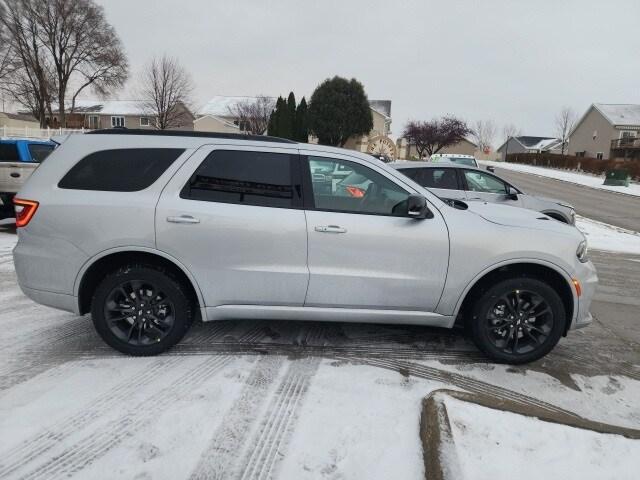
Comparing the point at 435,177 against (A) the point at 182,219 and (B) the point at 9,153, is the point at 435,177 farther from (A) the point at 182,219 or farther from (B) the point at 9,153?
(B) the point at 9,153

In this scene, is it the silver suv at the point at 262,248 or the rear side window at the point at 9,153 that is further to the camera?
the rear side window at the point at 9,153

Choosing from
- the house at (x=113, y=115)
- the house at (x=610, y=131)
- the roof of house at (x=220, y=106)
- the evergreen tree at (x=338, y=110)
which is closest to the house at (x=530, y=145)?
the house at (x=610, y=131)

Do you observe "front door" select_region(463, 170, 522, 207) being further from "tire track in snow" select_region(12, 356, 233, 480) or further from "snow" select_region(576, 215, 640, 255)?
"tire track in snow" select_region(12, 356, 233, 480)

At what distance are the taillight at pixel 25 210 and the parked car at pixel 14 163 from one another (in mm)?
5867

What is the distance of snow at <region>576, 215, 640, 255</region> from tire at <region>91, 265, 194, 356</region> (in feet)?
30.6

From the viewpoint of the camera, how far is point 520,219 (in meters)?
3.91

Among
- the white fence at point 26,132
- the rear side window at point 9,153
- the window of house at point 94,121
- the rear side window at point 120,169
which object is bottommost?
the rear side window at point 120,169

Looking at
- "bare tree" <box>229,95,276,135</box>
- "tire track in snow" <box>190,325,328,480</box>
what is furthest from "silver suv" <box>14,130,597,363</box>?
"bare tree" <box>229,95,276,135</box>

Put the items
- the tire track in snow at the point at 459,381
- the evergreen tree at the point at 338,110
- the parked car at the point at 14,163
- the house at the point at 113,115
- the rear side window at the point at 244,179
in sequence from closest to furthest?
the tire track in snow at the point at 459,381 → the rear side window at the point at 244,179 → the parked car at the point at 14,163 → the evergreen tree at the point at 338,110 → the house at the point at 113,115

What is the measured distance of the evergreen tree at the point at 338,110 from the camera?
3869 cm

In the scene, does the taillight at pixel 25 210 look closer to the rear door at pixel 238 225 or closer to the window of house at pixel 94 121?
the rear door at pixel 238 225

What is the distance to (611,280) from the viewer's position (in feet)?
22.9

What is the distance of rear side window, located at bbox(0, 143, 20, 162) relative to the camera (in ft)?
29.5

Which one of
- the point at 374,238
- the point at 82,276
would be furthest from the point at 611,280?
the point at 82,276
